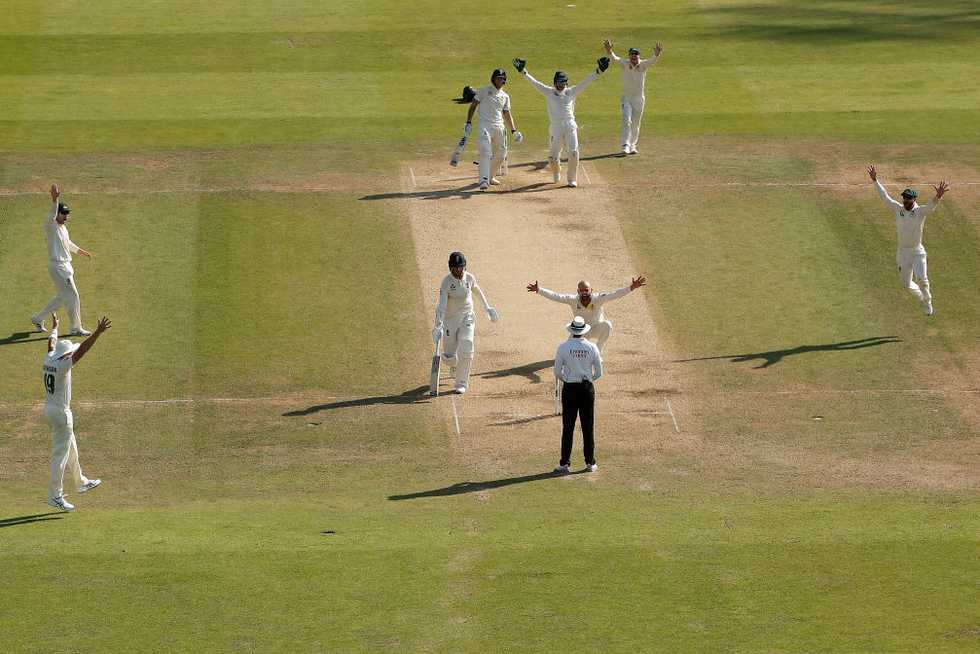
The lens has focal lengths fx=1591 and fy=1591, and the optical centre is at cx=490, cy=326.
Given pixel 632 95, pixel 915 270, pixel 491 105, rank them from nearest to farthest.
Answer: pixel 915 270
pixel 491 105
pixel 632 95

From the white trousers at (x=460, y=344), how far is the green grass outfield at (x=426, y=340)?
2.59ft

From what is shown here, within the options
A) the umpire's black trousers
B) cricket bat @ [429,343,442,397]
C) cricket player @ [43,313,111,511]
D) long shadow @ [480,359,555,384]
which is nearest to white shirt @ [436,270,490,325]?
cricket bat @ [429,343,442,397]

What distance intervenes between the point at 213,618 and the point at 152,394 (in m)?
8.10

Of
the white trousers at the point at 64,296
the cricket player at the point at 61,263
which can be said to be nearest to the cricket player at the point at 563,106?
the cricket player at the point at 61,263

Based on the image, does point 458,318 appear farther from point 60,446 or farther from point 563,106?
point 563,106

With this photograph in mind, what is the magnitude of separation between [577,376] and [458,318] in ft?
11.4

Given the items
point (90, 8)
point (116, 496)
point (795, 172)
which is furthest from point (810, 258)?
point (90, 8)

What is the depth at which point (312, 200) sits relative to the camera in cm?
2916

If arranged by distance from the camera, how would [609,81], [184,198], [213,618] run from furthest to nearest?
[609,81] → [184,198] → [213,618]

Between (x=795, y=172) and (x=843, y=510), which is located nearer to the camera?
(x=843, y=510)

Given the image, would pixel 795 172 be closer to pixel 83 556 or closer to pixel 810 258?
pixel 810 258

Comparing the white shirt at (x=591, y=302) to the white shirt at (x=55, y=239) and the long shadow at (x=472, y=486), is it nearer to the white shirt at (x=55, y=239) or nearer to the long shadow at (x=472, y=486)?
the long shadow at (x=472, y=486)

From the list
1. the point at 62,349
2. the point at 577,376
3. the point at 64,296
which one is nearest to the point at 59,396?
the point at 62,349

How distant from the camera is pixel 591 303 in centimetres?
2170
